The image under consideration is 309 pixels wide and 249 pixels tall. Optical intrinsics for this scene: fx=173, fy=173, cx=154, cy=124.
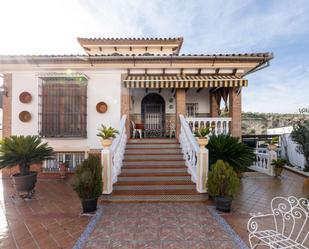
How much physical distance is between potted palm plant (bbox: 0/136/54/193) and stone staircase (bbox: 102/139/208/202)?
146 inches

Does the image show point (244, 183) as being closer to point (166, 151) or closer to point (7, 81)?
point (166, 151)

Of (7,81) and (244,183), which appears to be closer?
(244,183)

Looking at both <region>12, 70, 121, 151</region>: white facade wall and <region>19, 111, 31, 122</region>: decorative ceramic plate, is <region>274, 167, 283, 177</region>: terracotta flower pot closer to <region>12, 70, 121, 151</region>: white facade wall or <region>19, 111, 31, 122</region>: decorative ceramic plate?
<region>12, 70, 121, 151</region>: white facade wall

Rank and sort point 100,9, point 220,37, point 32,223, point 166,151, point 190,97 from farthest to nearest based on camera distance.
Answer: point 190,97 → point 220,37 → point 100,9 → point 166,151 → point 32,223

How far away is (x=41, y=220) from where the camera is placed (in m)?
5.96

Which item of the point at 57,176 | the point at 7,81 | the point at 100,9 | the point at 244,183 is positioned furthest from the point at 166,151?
the point at 7,81

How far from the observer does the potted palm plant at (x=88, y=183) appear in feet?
20.8

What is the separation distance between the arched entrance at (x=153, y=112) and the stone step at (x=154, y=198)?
25.8 ft

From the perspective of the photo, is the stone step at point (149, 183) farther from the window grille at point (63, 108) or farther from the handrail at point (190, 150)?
the window grille at point (63, 108)

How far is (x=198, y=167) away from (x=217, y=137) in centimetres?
224

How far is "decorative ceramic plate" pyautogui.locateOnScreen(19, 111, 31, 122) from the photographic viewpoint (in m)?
11.3

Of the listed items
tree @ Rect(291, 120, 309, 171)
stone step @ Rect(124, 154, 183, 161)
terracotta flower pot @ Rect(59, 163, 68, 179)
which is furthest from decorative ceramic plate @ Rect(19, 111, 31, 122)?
tree @ Rect(291, 120, 309, 171)

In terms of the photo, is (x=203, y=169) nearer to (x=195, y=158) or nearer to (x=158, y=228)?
(x=195, y=158)

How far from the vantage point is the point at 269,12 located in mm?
11734
